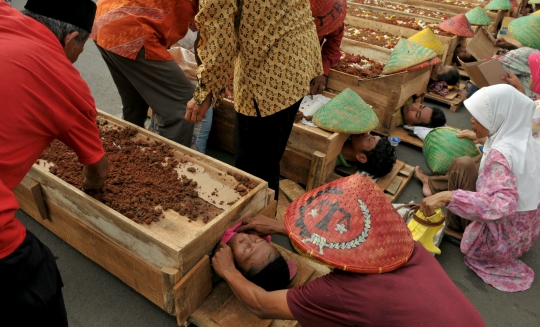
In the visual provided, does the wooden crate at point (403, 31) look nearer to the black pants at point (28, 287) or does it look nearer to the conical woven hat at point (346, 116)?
the conical woven hat at point (346, 116)

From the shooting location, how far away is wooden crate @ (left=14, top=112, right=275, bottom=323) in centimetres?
188

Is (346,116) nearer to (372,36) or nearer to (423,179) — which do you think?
(423,179)

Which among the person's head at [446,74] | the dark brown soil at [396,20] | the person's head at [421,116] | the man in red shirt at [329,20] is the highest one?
the man in red shirt at [329,20]

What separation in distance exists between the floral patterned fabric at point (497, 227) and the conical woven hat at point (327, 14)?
5.13 feet

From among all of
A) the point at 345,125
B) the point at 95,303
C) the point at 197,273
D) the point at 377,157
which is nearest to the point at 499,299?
the point at 377,157

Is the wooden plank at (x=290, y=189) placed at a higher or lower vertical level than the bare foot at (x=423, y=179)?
higher

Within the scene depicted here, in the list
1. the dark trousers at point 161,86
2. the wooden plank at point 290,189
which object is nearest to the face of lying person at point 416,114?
the wooden plank at point 290,189

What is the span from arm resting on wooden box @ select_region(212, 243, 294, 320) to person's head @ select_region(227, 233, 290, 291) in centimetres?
6

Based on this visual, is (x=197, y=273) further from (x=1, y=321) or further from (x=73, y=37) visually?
(x=73, y=37)

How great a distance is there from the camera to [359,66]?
14.3 feet

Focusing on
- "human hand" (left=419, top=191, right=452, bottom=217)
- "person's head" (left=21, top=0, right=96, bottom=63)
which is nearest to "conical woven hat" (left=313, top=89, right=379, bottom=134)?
"human hand" (left=419, top=191, right=452, bottom=217)

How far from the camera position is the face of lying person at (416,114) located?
447 cm

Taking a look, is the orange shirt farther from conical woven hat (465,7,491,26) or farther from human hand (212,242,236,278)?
conical woven hat (465,7,491,26)

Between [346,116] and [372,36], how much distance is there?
118 inches
